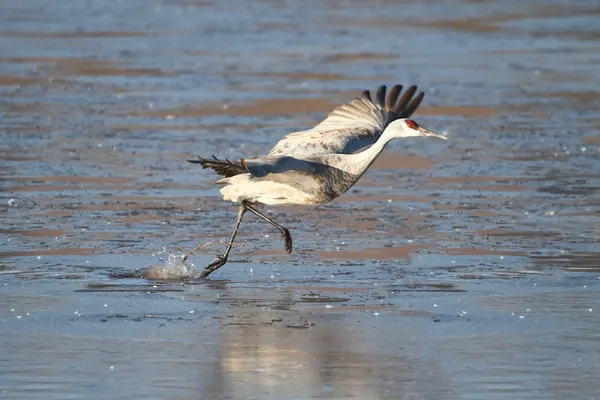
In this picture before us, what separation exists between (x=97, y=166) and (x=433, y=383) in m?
7.30

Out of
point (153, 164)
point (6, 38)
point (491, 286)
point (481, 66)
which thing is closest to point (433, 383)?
point (491, 286)

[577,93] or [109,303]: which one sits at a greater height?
[577,93]

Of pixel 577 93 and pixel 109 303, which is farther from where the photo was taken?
pixel 577 93

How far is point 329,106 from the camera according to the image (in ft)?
54.8

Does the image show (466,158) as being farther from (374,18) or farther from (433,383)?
(374,18)

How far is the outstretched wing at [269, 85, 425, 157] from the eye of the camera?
9.95m

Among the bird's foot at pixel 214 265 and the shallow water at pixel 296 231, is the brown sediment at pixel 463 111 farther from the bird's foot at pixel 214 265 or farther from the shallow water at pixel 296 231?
the bird's foot at pixel 214 265

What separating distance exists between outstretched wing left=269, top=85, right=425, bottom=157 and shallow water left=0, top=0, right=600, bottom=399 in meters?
0.74

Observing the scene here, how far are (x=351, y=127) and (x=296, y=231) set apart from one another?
0.93 m

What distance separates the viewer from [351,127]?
10508 mm

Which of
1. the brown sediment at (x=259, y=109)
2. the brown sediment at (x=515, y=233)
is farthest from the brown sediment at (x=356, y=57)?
the brown sediment at (x=515, y=233)

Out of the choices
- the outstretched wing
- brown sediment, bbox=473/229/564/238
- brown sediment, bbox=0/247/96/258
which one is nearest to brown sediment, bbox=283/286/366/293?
the outstretched wing

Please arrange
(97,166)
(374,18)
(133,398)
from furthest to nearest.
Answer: (374,18)
(97,166)
(133,398)

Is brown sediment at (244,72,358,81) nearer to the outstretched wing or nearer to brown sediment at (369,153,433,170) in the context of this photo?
brown sediment at (369,153,433,170)
